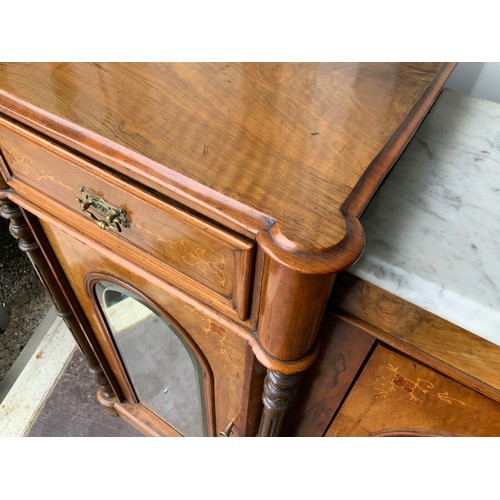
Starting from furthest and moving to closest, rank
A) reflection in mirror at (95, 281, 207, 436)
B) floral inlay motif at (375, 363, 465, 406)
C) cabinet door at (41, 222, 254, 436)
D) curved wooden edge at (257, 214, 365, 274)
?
reflection in mirror at (95, 281, 207, 436)
cabinet door at (41, 222, 254, 436)
floral inlay motif at (375, 363, 465, 406)
curved wooden edge at (257, 214, 365, 274)

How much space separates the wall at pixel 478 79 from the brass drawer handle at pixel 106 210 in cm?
47

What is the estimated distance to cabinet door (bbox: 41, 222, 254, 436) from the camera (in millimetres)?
583

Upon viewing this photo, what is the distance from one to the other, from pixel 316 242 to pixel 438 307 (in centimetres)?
12

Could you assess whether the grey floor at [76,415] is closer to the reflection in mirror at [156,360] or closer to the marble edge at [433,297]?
the reflection in mirror at [156,360]

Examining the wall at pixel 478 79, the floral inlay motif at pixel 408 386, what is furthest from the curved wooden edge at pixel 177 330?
the wall at pixel 478 79

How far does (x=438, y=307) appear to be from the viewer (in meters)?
0.39

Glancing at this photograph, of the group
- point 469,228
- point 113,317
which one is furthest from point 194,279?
point 113,317

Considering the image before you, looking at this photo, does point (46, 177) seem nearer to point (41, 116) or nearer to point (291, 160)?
point (41, 116)

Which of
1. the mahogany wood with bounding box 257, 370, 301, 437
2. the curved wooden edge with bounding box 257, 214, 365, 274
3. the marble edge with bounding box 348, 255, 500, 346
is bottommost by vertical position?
the mahogany wood with bounding box 257, 370, 301, 437

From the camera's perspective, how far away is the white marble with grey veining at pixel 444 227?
0.39 metres

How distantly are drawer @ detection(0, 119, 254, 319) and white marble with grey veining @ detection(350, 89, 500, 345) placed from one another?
0.35ft

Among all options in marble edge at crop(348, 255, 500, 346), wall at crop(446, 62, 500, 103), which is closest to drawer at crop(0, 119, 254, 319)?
marble edge at crop(348, 255, 500, 346)

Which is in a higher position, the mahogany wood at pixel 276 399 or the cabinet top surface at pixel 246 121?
the cabinet top surface at pixel 246 121

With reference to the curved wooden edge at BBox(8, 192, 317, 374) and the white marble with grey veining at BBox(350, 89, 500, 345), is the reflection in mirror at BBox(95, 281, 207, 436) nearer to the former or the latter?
the curved wooden edge at BBox(8, 192, 317, 374)
